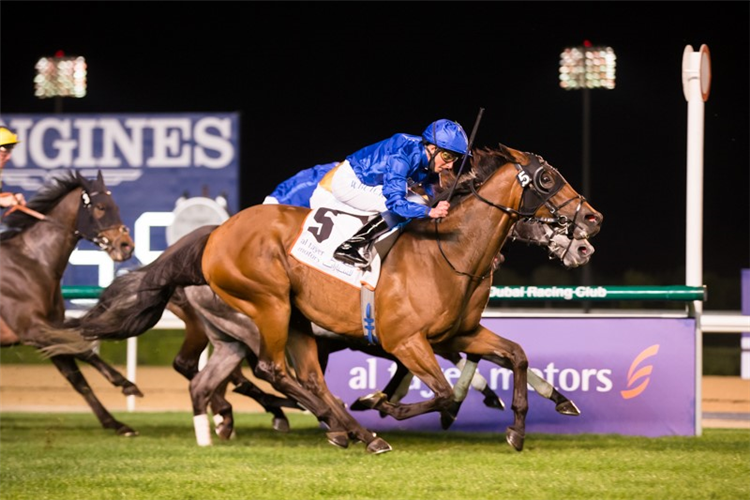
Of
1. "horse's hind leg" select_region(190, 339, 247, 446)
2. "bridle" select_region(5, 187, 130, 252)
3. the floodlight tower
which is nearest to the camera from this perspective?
"horse's hind leg" select_region(190, 339, 247, 446)

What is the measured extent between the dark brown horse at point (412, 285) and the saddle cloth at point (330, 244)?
0.14 ft

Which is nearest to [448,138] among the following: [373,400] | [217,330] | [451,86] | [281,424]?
[373,400]

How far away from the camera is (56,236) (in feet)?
22.3

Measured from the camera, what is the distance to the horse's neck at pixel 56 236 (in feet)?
22.2

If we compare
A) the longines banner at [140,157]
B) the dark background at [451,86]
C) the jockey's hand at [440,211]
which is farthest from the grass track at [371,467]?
the dark background at [451,86]

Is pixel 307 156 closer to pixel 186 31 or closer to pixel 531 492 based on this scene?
pixel 186 31

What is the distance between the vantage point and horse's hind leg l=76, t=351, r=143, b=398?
6301 millimetres

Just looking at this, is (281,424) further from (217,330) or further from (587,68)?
(587,68)

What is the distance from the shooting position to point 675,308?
655 inches

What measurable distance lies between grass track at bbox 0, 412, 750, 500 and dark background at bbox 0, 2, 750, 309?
9.39 metres

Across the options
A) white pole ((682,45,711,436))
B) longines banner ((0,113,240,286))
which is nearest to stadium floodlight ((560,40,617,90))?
longines banner ((0,113,240,286))

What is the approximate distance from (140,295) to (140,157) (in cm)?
246

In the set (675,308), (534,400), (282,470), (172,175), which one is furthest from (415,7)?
(282,470)

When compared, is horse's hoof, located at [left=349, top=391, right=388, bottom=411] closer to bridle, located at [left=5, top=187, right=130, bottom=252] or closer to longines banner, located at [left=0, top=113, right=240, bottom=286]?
bridle, located at [left=5, top=187, right=130, bottom=252]
